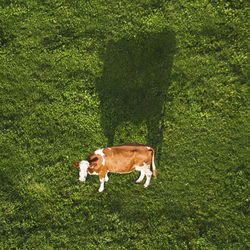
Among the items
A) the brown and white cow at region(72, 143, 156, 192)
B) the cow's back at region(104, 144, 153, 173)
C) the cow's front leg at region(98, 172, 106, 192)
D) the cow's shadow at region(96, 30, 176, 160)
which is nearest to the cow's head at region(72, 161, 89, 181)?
the brown and white cow at region(72, 143, 156, 192)

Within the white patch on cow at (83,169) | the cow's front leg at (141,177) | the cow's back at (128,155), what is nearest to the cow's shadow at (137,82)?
the cow's front leg at (141,177)

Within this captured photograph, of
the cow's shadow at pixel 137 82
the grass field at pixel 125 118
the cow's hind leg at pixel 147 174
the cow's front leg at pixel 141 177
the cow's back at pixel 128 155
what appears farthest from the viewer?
the cow's shadow at pixel 137 82

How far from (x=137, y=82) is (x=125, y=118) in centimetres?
110

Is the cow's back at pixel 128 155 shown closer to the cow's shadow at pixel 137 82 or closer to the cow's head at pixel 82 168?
the cow's head at pixel 82 168

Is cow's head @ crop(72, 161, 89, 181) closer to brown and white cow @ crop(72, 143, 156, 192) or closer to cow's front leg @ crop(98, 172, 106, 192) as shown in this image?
brown and white cow @ crop(72, 143, 156, 192)

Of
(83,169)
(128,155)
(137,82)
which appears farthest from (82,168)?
(137,82)

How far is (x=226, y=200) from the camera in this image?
8062mm

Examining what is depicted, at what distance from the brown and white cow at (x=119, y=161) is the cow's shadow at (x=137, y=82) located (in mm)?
890

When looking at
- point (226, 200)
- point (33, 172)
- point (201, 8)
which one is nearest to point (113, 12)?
point (201, 8)

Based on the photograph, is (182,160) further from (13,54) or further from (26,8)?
(26,8)

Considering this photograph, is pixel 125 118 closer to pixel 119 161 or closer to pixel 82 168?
pixel 119 161

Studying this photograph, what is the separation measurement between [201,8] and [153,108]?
10.8 feet

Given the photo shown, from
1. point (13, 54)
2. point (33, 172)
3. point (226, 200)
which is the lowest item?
point (226, 200)

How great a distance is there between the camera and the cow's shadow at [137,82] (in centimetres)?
897
